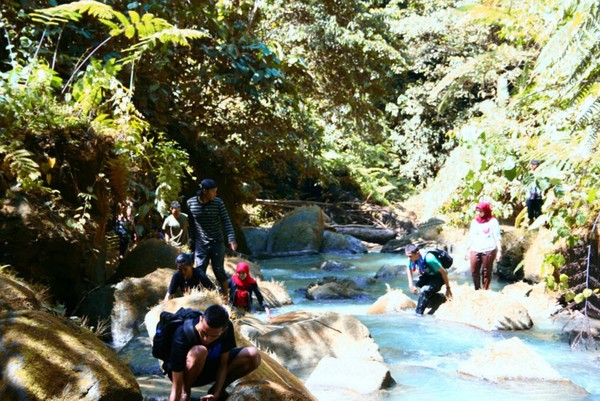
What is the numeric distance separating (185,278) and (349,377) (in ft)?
6.68

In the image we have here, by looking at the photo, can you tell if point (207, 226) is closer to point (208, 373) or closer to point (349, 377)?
point (349, 377)

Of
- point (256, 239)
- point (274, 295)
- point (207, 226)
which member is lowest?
point (256, 239)

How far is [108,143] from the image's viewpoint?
8.80 meters

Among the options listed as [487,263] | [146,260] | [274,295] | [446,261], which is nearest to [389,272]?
[274,295]

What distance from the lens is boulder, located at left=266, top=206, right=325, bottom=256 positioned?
790 inches

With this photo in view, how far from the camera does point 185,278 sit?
7.59 m

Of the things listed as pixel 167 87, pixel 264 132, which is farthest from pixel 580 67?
pixel 264 132

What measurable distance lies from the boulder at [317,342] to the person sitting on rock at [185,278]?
879 millimetres

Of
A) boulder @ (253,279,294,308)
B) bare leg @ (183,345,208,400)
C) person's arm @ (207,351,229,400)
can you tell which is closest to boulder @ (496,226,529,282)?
boulder @ (253,279,294,308)

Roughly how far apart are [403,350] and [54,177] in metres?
4.59

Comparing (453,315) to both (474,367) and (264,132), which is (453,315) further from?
(264,132)

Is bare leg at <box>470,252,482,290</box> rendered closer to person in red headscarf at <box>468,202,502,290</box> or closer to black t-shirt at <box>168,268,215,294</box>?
person in red headscarf at <box>468,202,502,290</box>

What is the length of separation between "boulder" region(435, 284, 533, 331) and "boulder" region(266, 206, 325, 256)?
9950 mm

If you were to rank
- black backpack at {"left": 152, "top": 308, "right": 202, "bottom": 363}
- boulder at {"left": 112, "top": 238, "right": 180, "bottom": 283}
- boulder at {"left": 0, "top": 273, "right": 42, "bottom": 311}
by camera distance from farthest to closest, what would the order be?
boulder at {"left": 112, "top": 238, "right": 180, "bottom": 283}, boulder at {"left": 0, "top": 273, "right": 42, "bottom": 311}, black backpack at {"left": 152, "top": 308, "right": 202, "bottom": 363}
